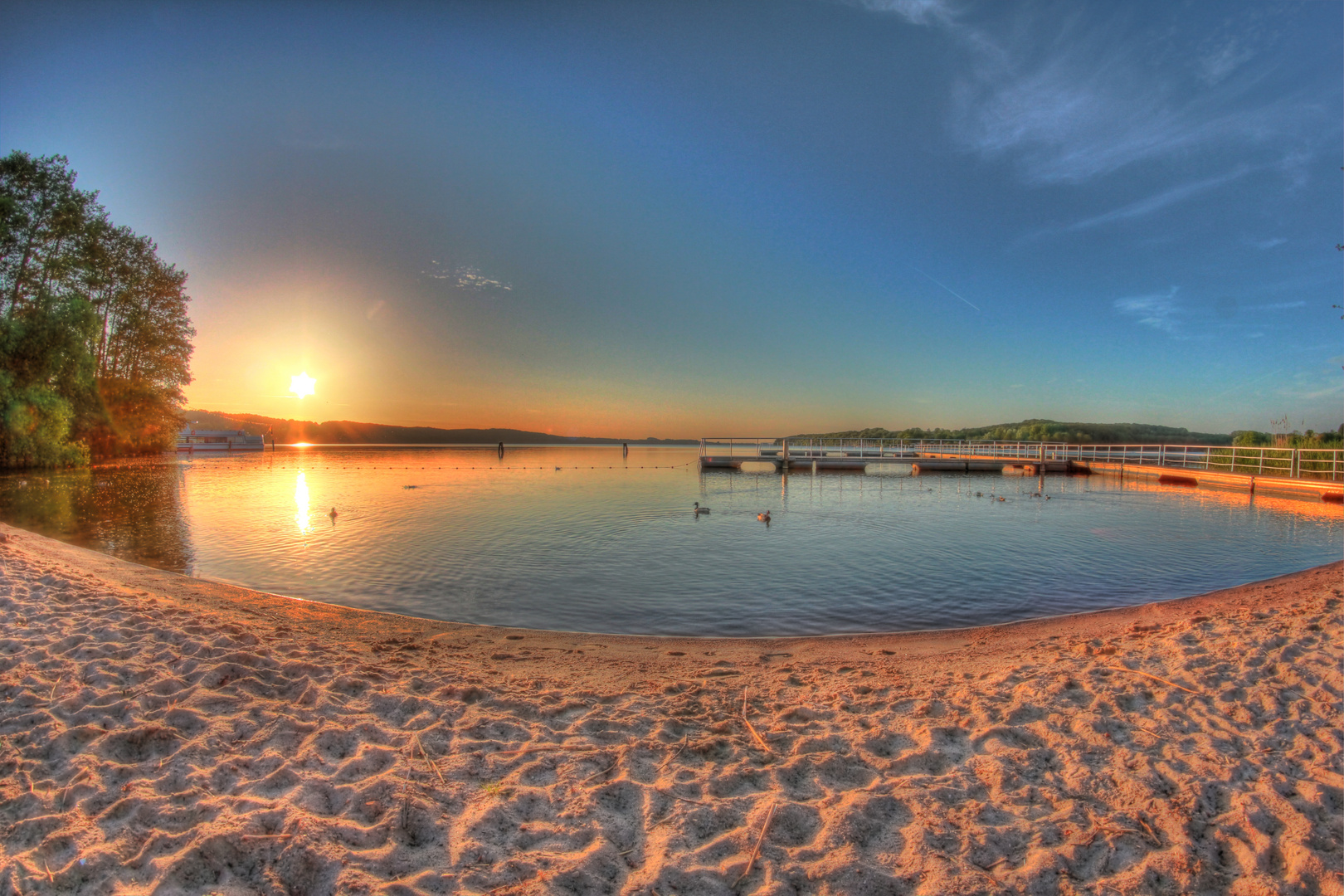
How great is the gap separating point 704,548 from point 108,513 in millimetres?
16835

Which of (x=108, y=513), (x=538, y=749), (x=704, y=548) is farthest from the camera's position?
(x=108, y=513)

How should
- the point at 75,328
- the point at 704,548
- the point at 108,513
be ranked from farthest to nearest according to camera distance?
the point at 75,328 < the point at 108,513 < the point at 704,548

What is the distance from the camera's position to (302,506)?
19141mm

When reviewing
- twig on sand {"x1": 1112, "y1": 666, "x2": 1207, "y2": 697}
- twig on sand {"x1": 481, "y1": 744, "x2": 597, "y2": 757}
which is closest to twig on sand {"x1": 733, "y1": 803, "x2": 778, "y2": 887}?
twig on sand {"x1": 481, "y1": 744, "x2": 597, "y2": 757}

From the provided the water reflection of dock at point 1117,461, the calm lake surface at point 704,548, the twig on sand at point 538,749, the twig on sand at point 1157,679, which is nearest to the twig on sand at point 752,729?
the twig on sand at point 538,749

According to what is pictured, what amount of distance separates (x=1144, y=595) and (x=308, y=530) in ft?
55.4

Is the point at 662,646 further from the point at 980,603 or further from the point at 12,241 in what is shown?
the point at 12,241

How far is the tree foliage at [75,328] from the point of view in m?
26.8

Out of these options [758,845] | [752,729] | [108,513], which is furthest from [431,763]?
[108,513]

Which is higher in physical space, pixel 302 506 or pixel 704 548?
pixel 704 548

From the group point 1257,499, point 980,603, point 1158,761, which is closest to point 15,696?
point 1158,761

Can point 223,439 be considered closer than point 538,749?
No

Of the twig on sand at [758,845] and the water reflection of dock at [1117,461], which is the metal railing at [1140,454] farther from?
the twig on sand at [758,845]

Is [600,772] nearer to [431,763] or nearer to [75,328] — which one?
[431,763]
